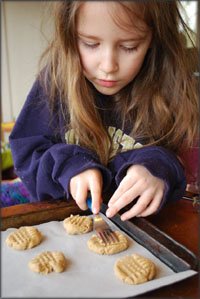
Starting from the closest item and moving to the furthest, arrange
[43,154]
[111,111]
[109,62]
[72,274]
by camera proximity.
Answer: [72,274]
[109,62]
[43,154]
[111,111]

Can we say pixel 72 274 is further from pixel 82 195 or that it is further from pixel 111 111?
pixel 111 111

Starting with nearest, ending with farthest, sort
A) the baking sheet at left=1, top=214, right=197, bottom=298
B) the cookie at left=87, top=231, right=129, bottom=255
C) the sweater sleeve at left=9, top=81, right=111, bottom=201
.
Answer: the baking sheet at left=1, top=214, right=197, bottom=298, the cookie at left=87, top=231, right=129, bottom=255, the sweater sleeve at left=9, top=81, right=111, bottom=201

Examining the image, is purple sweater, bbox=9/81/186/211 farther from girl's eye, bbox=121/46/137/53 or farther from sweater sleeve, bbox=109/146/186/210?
girl's eye, bbox=121/46/137/53

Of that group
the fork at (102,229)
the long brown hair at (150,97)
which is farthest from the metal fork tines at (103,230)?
the long brown hair at (150,97)

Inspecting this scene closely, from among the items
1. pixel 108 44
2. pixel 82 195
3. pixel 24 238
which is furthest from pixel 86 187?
pixel 108 44

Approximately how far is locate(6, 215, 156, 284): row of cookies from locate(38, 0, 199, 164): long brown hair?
0.21 metres

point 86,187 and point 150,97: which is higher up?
point 150,97

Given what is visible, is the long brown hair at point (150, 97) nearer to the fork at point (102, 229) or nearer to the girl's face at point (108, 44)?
the girl's face at point (108, 44)

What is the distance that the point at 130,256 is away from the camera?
0.50m

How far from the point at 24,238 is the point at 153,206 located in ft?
0.69

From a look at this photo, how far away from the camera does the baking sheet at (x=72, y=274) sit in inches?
16.2

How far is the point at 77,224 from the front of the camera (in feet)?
1.83

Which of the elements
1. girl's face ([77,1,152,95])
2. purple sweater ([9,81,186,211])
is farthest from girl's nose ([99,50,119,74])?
purple sweater ([9,81,186,211])

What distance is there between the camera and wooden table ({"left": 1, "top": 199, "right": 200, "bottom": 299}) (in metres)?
0.51
